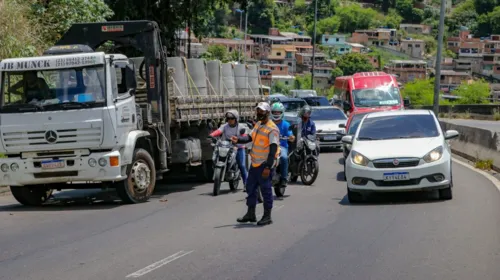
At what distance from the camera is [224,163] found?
53.7ft

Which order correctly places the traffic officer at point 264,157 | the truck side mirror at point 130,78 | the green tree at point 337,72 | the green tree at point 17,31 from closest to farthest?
the traffic officer at point 264,157, the truck side mirror at point 130,78, the green tree at point 17,31, the green tree at point 337,72

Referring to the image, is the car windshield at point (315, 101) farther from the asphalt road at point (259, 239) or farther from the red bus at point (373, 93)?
the asphalt road at point (259, 239)

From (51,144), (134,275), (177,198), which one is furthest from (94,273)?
(177,198)

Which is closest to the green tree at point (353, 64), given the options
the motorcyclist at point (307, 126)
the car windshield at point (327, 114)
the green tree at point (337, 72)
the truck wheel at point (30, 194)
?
the green tree at point (337, 72)

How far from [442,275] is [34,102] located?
857 cm

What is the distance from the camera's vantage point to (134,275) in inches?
339

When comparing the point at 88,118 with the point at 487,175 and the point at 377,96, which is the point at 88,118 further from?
the point at 377,96

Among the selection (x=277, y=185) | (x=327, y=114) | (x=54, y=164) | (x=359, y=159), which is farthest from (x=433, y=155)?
(x=327, y=114)

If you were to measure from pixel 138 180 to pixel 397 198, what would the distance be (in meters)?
4.64

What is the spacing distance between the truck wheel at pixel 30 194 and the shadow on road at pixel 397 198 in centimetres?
560

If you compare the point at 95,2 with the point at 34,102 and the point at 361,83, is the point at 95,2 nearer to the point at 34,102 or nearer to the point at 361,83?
the point at 361,83

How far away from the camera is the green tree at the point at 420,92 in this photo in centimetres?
10719

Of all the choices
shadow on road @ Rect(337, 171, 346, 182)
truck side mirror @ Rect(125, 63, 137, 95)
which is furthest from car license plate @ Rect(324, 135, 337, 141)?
truck side mirror @ Rect(125, 63, 137, 95)

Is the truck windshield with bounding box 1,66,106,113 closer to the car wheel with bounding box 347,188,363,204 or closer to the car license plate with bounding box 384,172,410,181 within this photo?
the car wheel with bounding box 347,188,363,204
